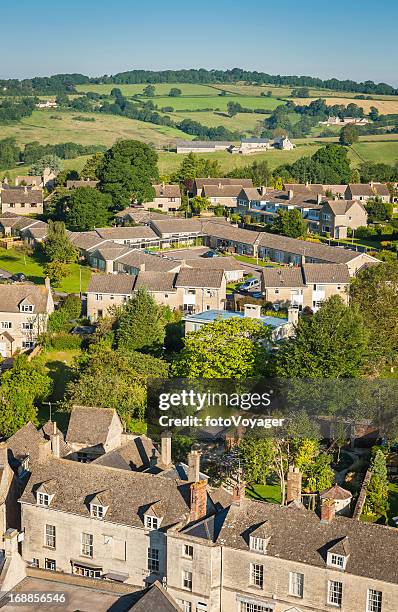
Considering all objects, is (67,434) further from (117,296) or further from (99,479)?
(117,296)

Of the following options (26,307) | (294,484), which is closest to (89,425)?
(294,484)

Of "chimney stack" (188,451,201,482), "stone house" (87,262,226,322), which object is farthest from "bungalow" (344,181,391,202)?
"chimney stack" (188,451,201,482)

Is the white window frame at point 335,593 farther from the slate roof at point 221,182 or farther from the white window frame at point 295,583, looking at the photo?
the slate roof at point 221,182

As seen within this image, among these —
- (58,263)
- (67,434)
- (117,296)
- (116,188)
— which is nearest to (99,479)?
(67,434)

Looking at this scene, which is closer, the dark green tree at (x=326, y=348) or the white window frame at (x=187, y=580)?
the white window frame at (x=187, y=580)

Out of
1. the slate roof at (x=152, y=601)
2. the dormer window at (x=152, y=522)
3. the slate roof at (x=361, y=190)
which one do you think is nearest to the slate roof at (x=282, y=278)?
the dormer window at (x=152, y=522)

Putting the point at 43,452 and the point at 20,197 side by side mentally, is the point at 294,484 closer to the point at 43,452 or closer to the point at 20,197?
the point at 43,452

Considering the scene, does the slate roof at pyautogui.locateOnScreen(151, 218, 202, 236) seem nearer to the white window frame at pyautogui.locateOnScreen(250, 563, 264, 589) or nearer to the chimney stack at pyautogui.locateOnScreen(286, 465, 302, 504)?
the chimney stack at pyautogui.locateOnScreen(286, 465, 302, 504)
